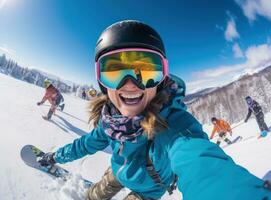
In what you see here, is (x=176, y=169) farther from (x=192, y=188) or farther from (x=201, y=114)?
(x=201, y=114)

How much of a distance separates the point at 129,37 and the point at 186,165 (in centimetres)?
106

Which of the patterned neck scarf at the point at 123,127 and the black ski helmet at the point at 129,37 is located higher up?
the black ski helmet at the point at 129,37

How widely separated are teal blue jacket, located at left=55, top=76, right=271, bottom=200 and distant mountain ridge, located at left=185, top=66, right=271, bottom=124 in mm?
76901

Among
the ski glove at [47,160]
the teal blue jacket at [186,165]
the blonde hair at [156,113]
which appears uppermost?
the blonde hair at [156,113]

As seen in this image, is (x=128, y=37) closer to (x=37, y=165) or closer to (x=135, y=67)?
(x=135, y=67)

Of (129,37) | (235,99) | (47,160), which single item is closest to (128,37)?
(129,37)

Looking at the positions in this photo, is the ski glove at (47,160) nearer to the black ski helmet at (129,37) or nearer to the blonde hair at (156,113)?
the black ski helmet at (129,37)

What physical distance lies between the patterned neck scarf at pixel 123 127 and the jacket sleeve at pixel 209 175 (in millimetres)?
463

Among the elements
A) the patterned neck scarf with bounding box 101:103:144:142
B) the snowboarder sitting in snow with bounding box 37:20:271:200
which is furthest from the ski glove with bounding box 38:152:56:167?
the patterned neck scarf with bounding box 101:103:144:142

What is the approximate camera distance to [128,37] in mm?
1849

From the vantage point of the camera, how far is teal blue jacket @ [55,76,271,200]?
3.30 ft

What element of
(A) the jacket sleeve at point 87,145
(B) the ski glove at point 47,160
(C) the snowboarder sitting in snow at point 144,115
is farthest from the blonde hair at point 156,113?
(B) the ski glove at point 47,160

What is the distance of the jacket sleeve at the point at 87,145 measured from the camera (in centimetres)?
258

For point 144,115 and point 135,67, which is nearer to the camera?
point 144,115
